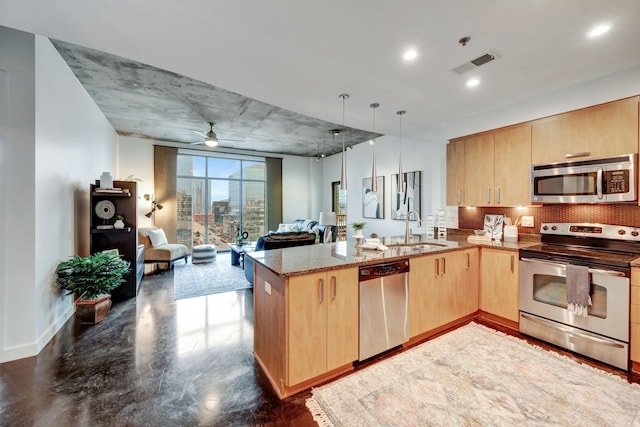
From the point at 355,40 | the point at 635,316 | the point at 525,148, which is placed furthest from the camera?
the point at 525,148

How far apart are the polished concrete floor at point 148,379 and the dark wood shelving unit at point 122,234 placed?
81 cm

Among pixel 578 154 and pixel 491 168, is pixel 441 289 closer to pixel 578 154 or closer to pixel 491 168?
pixel 491 168

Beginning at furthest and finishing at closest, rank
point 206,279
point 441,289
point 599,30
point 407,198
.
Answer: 1. point 407,198
2. point 206,279
3. point 441,289
4. point 599,30

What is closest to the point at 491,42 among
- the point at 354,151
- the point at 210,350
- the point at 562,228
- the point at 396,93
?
the point at 396,93

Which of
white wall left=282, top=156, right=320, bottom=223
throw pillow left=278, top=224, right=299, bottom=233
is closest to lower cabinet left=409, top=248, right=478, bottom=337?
throw pillow left=278, top=224, right=299, bottom=233

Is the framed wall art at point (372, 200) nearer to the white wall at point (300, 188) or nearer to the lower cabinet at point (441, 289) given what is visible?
the white wall at point (300, 188)

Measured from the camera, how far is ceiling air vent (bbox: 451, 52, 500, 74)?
222 centimetres

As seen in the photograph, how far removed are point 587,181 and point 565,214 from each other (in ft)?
1.82

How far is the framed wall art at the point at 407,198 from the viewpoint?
5.37m

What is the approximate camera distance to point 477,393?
6.41 feet

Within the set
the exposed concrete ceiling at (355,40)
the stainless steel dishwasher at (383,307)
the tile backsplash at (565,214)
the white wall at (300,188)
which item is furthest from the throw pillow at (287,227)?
the stainless steel dishwasher at (383,307)

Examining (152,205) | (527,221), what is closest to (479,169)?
(527,221)

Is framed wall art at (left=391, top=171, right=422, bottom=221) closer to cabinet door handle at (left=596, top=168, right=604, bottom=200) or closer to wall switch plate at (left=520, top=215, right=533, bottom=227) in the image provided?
wall switch plate at (left=520, top=215, right=533, bottom=227)

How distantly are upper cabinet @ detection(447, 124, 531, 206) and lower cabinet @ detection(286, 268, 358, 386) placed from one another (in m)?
2.40
